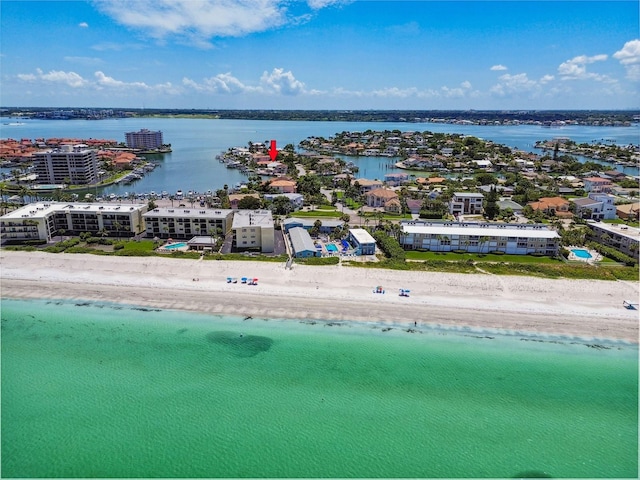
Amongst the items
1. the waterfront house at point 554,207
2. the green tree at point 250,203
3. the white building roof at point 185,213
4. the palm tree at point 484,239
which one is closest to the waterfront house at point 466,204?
the waterfront house at point 554,207

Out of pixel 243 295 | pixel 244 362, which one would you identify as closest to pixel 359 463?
pixel 244 362

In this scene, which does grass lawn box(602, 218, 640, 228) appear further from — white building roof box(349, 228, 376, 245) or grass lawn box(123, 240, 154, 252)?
grass lawn box(123, 240, 154, 252)

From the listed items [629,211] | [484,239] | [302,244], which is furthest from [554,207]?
[302,244]

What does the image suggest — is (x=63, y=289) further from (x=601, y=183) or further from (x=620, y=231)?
(x=601, y=183)

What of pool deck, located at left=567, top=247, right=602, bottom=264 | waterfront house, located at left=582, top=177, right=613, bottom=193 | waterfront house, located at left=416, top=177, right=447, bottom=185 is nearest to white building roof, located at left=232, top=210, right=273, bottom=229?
pool deck, located at left=567, top=247, right=602, bottom=264

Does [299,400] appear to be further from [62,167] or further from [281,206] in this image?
[62,167]
